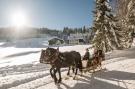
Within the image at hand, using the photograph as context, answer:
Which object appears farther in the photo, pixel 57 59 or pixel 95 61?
pixel 95 61

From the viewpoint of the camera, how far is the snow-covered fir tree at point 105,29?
123 ft

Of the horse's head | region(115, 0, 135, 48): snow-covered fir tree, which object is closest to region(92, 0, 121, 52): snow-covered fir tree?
region(115, 0, 135, 48): snow-covered fir tree

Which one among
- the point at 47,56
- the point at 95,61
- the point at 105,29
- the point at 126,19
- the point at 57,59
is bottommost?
the point at 95,61

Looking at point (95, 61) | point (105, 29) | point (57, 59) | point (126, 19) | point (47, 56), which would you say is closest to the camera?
point (47, 56)

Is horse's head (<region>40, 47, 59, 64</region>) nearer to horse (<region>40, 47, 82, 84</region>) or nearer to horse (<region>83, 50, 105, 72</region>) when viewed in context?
horse (<region>40, 47, 82, 84</region>)

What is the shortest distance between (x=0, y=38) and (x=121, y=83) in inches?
6913

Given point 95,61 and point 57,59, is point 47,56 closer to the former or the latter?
point 57,59

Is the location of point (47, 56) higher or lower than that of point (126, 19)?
lower

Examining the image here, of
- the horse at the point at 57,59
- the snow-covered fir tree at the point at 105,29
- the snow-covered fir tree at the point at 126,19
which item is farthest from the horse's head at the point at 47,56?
the snow-covered fir tree at the point at 105,29

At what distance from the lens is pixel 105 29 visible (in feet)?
123

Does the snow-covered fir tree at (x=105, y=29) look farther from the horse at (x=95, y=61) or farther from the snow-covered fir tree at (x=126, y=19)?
the horse at (x=95, y=61)

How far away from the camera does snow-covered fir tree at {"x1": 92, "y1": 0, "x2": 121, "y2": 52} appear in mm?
37469

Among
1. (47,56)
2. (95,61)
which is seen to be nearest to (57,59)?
(47,56)

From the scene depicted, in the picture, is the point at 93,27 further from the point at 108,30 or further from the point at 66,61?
the point at 66,61
